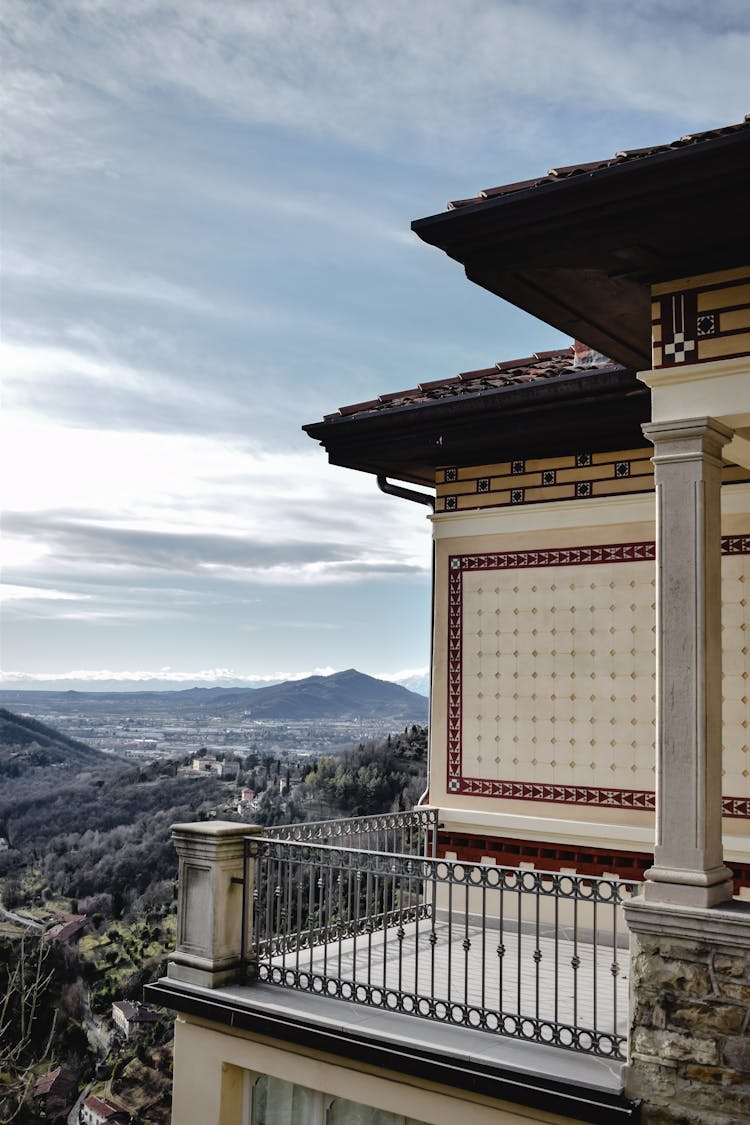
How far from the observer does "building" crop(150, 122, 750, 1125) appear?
4.34 m

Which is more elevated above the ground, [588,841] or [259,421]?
[259,421]

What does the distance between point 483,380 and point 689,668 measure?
3973 mm

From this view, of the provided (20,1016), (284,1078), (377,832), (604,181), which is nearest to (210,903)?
(284,1078)

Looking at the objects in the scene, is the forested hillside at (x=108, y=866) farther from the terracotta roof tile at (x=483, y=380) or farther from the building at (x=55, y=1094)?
the terracotta roof tile at (x=483, y=380)

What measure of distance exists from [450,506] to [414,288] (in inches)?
194

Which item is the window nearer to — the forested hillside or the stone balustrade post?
the stone balustrade post

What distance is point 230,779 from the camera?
35.8m

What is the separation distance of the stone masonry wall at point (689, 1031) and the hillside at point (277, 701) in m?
36.6

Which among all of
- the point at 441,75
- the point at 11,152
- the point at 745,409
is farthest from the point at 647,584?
the point at 11,152

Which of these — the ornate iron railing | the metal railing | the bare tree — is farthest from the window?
the bare tree

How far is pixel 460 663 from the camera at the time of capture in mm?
8078

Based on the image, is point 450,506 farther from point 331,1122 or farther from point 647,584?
point 331,1122

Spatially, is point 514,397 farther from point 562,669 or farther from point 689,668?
point 689,668

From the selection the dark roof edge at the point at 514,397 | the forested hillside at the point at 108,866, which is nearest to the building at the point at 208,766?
the forested hillside at the point at 108,866
